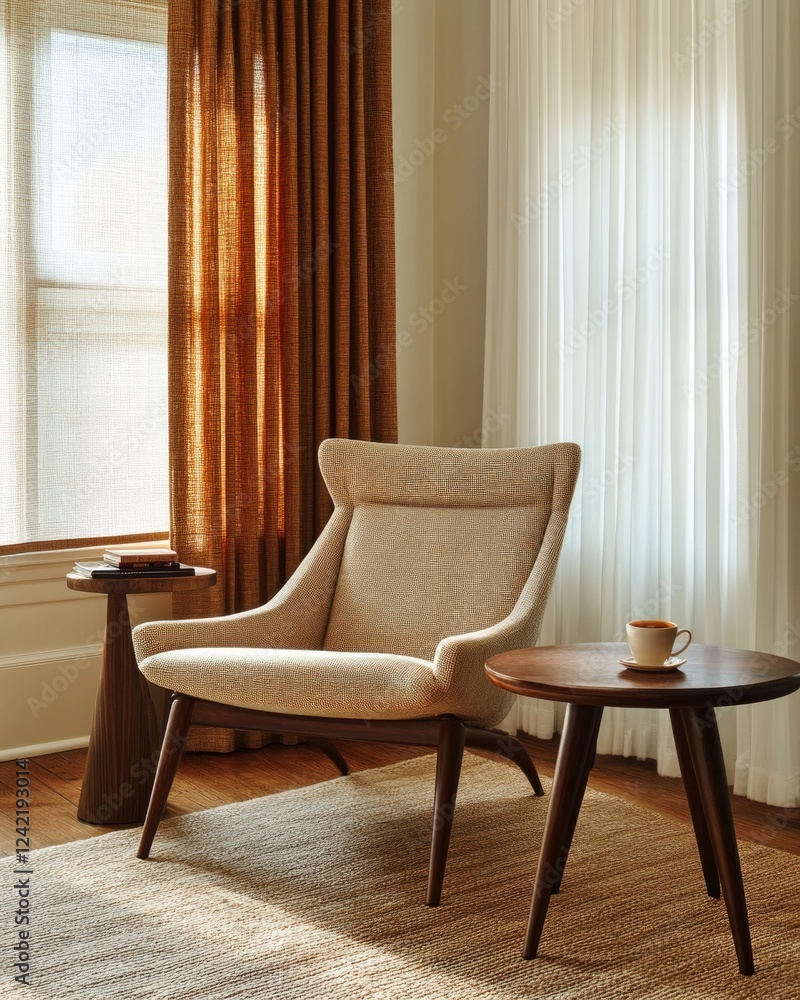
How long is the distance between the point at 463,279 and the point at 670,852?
2.12 metres

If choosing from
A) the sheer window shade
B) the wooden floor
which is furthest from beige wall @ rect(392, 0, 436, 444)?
the wooden floor

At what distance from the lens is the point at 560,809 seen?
194cm

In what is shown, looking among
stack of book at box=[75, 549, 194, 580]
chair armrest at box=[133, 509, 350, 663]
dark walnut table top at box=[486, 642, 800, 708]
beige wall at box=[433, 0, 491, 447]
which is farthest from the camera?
beige wall at box=[433, 0, 491, 447]

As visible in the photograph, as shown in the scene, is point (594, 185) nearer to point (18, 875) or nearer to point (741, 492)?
point (741, 492)

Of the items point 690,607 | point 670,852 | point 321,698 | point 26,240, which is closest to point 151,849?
point 321,698

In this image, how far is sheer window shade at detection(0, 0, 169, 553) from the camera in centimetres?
310

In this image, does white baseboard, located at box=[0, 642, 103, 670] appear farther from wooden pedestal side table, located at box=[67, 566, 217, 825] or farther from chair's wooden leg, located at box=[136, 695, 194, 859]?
chair's wooden leg, located at box=[136, 695, 194, 859]

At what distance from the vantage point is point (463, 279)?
12.5 ft

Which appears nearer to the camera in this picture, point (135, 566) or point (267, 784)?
point (135, 566)

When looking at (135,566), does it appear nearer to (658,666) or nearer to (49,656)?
(49,656)

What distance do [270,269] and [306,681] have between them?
1595mm

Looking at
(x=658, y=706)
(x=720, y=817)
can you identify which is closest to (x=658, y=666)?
(x=658, y=706)

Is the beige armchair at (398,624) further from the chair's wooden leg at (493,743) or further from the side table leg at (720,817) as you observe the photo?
the side table leg at (720,817)

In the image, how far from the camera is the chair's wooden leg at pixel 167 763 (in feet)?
7.79
